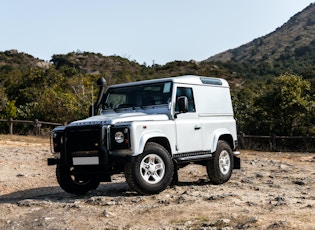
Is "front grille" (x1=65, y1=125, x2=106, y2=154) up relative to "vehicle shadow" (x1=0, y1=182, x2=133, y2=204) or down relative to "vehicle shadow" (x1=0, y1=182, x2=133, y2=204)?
up

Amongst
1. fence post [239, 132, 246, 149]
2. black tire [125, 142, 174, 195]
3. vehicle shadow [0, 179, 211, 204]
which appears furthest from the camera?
Answer: fence post [239, 132, 246, 149]

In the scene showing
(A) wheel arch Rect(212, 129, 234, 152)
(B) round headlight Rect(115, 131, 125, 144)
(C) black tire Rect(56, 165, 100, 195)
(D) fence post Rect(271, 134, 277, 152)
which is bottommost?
(D) fence post Rect(271, 134, 277, 152)

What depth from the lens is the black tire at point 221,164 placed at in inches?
355

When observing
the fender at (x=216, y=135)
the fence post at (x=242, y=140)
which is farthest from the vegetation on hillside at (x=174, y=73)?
the fence post at (x=242, y=140)

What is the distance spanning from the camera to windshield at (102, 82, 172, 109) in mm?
8453

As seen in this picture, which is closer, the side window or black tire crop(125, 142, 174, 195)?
black tire crop(125, 142, 174, 195)

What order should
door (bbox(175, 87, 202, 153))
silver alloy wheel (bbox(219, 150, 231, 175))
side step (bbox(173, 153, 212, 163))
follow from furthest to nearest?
silver alloy wheel (bbox(219, 150, 231, 175)) → door (bbox(175, 87, 202, 153)) → side step (bbox(173, 153, 212, 163))

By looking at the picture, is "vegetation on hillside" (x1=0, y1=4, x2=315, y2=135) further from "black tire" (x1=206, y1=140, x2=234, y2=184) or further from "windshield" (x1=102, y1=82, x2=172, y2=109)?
"black tire" (x1=206, y1=140, x2=234, y2=184)

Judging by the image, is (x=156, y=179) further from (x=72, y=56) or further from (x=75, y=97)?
(x=72, y=56)

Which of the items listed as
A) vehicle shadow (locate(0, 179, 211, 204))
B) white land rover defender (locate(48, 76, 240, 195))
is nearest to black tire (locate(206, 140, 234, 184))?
white land rover defender (locate(48, 76, 240, 195))

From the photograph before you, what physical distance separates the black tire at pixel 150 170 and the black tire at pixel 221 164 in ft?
5.34

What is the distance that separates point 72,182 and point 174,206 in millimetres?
2726

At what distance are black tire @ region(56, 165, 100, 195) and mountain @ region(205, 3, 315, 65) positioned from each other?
245 feet

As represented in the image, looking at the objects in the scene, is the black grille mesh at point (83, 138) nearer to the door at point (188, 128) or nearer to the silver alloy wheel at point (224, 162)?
the door at point (188, 128)
